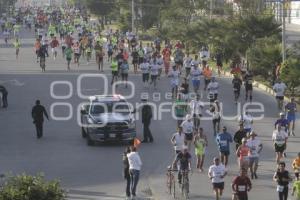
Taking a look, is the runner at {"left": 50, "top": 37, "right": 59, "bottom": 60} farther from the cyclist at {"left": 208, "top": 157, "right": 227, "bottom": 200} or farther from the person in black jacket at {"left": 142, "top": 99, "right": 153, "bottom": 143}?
the cyclist at {"left": 208, "top": 157, "right": 227, "bottom": 200}

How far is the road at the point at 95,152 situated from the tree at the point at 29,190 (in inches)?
221

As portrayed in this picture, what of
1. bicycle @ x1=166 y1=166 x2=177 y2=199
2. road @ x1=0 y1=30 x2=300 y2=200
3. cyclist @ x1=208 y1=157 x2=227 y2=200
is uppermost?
cyclist @ x1=208 y1=157 x2=227 y2=200

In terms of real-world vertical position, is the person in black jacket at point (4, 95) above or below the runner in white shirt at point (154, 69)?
below

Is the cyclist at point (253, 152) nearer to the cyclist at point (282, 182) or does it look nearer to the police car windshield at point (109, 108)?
the cyclist at point (282, 182)

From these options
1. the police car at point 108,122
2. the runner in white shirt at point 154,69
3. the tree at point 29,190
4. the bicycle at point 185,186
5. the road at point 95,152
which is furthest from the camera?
the runner in white shirt at point 154,69

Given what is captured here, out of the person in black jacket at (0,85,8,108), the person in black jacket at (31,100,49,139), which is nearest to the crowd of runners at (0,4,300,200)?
the person in black jacket at (31,100,49,139)

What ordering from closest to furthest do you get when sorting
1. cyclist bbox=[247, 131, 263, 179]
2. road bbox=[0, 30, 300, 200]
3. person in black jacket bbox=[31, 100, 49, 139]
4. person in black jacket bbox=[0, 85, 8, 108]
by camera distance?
road bbox=[0, 30, 300, 200] → cyclist bbox=[247, 131, 263, 179] → person in black jacket bbox=[31, 100, 49, 139] → person in black jacket bbox=[0, 85, 8, 108]

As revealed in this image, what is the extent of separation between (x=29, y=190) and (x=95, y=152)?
1177cm

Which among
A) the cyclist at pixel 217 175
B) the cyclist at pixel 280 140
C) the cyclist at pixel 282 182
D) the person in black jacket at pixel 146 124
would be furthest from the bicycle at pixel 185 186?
the person in black jacket at pixel 146 124

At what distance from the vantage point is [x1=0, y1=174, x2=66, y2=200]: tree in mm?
13812

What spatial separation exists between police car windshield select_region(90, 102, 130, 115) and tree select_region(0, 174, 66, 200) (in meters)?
12.8

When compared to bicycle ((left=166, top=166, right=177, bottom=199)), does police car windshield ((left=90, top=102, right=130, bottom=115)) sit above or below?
above

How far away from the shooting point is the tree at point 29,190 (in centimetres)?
1381

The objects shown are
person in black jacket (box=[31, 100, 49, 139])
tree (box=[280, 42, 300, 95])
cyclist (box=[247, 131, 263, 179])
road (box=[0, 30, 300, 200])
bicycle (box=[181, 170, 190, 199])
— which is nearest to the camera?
bicycle (box=[181, 170, 190, 199])
